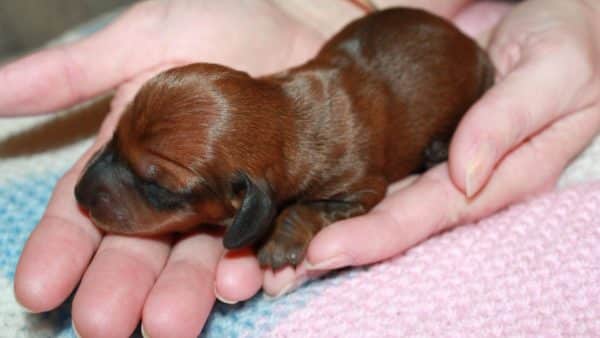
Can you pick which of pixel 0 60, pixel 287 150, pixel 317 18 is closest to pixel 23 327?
pixel 287 150

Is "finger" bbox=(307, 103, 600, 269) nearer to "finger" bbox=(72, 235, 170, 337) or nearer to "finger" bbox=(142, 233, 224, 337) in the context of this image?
"finger" bbox=(142, 233, 224, 337)

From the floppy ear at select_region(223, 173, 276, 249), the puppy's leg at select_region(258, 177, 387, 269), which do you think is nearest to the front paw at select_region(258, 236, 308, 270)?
the puppy's leg at select_region(258, 177, 387, 269)

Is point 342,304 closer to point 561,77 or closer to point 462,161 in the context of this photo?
point 462,161

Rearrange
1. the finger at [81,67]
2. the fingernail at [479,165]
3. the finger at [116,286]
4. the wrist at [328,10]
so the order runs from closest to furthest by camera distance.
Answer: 1. the finger at [116,286]
2. the fingernail at [479,165]
3. the finger at [81,67]
4. the wrist at [328,10]

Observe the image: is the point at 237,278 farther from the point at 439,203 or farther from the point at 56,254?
the point at 439,203

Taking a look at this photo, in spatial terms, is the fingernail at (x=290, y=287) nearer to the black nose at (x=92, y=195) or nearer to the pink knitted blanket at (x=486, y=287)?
the pink knitted blanket at (x=486, y=287)

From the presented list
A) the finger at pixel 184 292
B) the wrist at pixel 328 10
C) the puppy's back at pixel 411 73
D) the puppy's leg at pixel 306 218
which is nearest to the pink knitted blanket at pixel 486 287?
the puppy's leg at pixel 306 218

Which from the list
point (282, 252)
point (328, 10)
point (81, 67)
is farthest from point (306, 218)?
point (328, 10)
